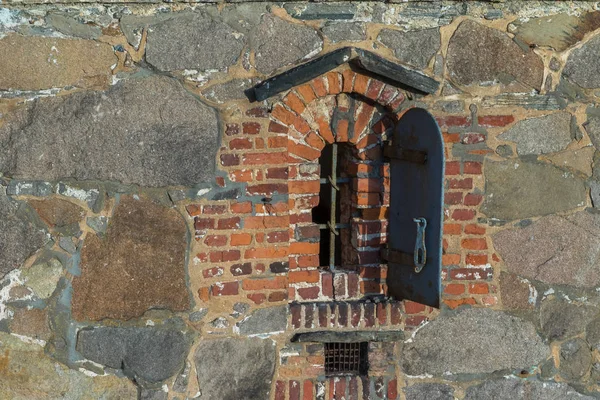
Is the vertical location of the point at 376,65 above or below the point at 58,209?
above

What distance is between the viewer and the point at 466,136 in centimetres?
447

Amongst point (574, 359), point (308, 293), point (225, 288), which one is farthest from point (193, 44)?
point (574, 359)

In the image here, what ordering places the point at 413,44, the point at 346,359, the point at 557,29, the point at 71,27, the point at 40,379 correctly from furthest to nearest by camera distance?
1. the point at 346,359
2. the point at 557,29
3. the point at 413,44
4. the point at 40,379
5. the point at 71,27

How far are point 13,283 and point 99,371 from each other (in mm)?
617

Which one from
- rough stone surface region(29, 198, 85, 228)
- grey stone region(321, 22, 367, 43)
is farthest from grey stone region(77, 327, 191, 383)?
grey stone region(321, 22, 367, 43)

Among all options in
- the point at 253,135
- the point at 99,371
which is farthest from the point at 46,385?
the point at 253,135

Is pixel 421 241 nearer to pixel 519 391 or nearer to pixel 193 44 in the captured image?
pixel 519 391

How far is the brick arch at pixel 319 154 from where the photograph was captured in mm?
4340

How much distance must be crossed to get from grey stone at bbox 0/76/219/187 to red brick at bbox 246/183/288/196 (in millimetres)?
244

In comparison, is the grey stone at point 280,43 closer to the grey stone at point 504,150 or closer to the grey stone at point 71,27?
the grey stone at point 71,27

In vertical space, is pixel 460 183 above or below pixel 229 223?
above

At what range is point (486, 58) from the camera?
4422 millimetres

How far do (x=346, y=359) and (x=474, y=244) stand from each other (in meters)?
0.95

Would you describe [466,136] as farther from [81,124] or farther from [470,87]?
[81,124]
